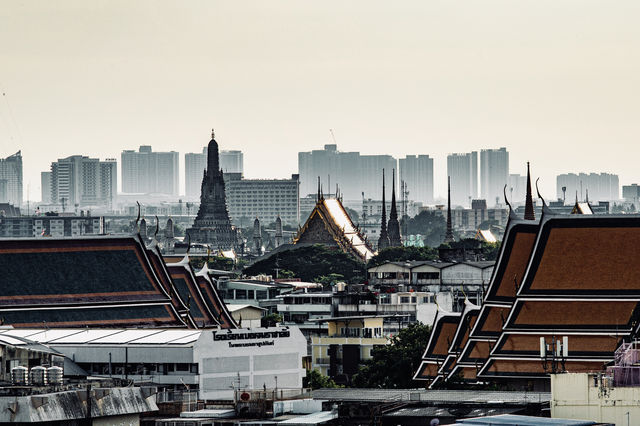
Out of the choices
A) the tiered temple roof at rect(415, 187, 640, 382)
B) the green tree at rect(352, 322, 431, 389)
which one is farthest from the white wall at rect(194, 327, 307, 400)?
the tiered temple roof at rect(415, 187, 640, 382)

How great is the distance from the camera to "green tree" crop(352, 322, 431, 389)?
8950cm

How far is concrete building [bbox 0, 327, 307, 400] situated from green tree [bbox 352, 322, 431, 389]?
731 centimetres

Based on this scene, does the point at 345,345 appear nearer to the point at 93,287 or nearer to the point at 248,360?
the point at 93,287

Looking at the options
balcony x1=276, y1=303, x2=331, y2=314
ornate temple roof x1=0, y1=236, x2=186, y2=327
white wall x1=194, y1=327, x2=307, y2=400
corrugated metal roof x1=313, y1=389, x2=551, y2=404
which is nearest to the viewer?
corrugated metal roof x1=313, y1=389, x2=551, y2=404

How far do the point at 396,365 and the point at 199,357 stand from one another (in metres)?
15.4

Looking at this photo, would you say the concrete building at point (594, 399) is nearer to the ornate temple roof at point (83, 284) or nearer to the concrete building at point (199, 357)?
the concrete building at point (199, 357)

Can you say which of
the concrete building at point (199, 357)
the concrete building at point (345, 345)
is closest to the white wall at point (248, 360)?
the concrete building at point (199, 357)

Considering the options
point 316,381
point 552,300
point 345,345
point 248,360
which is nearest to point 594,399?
point 248,360

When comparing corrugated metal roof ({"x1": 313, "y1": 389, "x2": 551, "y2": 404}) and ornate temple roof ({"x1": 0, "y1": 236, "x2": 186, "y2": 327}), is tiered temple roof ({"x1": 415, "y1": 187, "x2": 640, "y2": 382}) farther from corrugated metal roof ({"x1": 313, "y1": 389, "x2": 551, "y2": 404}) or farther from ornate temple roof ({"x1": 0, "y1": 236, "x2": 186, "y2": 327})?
ornate temple roof ({"x1": 0, "y1": 236, "x2": 186, "y2": 327})

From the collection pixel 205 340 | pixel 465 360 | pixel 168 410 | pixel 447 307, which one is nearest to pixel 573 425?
pixel 168 410

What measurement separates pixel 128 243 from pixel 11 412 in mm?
58193

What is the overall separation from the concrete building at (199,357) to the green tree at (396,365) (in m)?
7.31

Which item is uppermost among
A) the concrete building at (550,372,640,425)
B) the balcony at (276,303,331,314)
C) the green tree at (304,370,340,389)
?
the balcony at (276,303,331,314)

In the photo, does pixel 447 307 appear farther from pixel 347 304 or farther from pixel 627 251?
pixel 627 251
